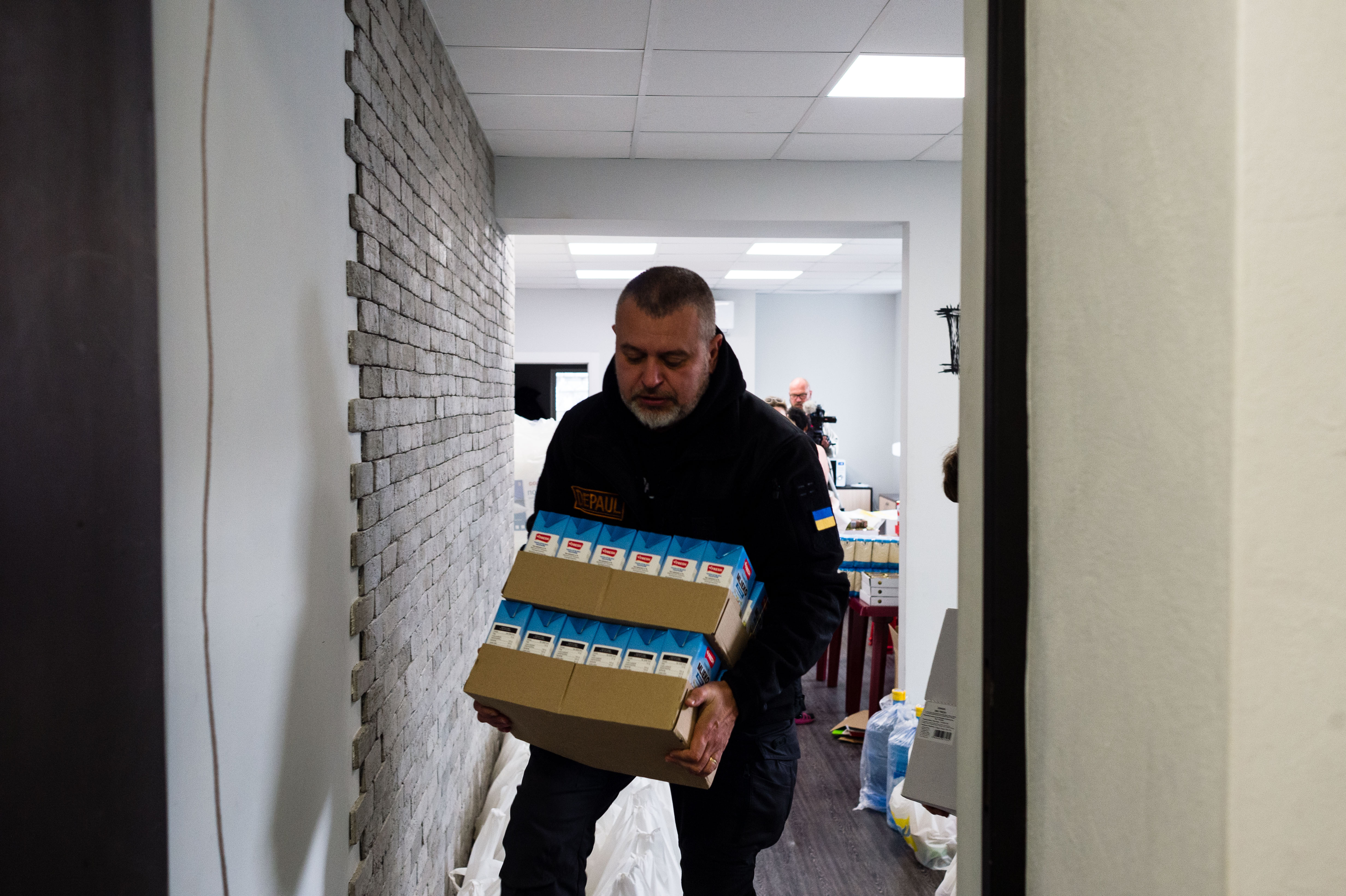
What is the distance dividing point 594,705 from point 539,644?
0.15 meters

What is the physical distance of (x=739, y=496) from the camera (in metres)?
1.64

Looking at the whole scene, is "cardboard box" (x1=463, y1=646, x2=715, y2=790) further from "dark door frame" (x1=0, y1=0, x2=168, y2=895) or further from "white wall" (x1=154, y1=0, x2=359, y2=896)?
"dark door frame" (x1=0, y1=0, x2=168, y2=895)

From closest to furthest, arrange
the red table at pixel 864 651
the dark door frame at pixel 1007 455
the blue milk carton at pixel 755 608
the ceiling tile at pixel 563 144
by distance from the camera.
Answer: the dark door frame at pixel 1007 455 → the blue milk carton at pixel 755 608 → the ceiling tile at pixel 563 144 → the red table at pixel 864 651

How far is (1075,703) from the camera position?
625 mm

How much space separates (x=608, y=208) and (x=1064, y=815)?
11.6ft

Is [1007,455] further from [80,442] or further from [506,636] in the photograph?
[506,636]

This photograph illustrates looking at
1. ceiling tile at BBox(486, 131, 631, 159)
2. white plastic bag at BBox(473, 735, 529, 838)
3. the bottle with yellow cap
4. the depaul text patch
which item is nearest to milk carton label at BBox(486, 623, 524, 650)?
the depaul text patch

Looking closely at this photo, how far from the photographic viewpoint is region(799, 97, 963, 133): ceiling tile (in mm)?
3100

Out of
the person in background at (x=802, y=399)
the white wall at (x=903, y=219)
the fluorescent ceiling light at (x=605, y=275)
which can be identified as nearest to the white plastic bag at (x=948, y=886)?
the white wall at (x=903, y=219)

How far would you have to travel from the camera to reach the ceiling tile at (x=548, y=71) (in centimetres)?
264

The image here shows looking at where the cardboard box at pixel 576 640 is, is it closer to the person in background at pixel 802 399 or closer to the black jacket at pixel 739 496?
the black jacket at pixel 739 496

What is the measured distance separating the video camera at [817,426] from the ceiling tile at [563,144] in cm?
236

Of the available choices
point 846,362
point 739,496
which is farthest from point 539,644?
point 846,362

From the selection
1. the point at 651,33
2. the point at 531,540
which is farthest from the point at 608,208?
the point at 531,540
